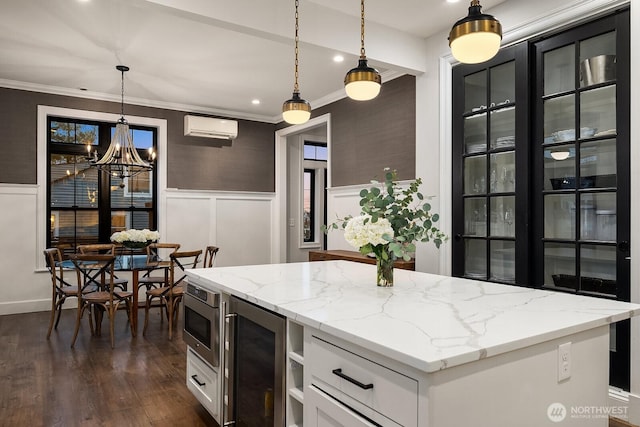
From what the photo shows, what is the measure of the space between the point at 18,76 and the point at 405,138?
173 inches

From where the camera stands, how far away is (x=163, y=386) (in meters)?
3.09

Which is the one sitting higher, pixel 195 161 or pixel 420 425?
pixel 195 161

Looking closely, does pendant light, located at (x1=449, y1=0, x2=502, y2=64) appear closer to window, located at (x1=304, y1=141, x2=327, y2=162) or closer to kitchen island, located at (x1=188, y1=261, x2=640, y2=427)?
kitchen island, located at (x1=188, y1=261, x2=640, y2=427)

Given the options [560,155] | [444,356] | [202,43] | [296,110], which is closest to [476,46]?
[296,110]

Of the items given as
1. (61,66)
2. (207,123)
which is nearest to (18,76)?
(61,66)

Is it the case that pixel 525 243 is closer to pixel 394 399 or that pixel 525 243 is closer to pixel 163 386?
pixel 394 399

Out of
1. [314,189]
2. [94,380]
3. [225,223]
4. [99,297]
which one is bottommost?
[94,380]

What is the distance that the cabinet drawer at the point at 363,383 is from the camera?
3.80 ft

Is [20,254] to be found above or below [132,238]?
below

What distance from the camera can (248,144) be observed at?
272 inches

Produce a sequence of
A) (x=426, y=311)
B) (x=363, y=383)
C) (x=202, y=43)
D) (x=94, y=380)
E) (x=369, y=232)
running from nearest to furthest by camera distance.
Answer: (x=363, y=383)
(x=426, y=311)
(x=369, y=232)
(x=94, y=380)
(x=202, y=43)

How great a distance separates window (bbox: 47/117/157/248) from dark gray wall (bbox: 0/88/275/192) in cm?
27

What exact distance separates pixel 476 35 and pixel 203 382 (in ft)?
7.29

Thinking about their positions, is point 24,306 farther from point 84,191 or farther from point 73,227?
point 84,191
